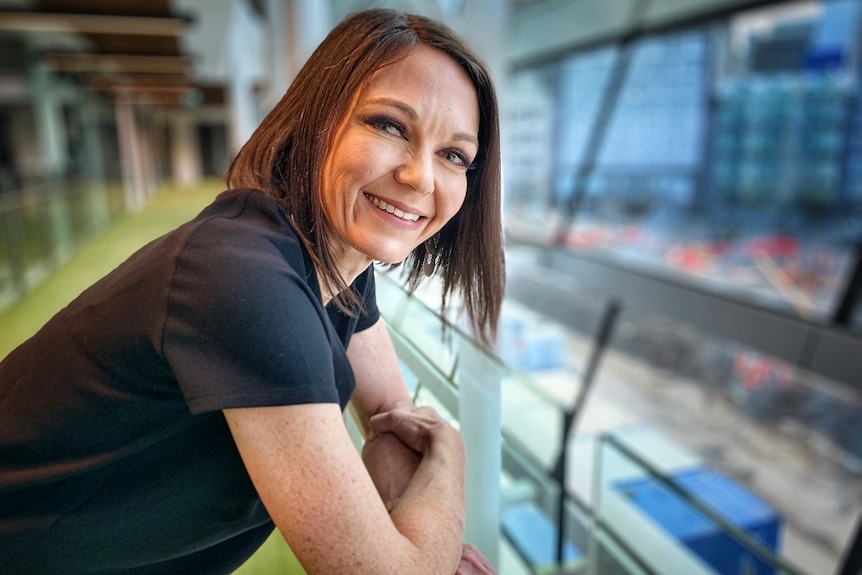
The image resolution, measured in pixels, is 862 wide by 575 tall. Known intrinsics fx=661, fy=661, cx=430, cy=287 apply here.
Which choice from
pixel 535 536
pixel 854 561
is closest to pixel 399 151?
pixel 535 536

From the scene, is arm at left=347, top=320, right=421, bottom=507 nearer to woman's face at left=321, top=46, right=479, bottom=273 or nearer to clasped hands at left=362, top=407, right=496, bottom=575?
clasped hands at left=362, top=407, right=496, bottom=575

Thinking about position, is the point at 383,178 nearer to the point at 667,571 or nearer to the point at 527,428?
the point at 527,428

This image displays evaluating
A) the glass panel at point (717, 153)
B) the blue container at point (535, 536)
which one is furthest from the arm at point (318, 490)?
the glass panel at point (717, 153)

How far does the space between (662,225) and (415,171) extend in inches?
359

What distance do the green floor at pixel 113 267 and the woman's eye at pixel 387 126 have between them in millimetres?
200

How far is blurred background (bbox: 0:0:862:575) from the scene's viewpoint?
436 cm

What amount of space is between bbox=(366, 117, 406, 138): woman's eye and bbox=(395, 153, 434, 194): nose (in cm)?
2

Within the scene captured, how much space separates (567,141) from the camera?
9992mm

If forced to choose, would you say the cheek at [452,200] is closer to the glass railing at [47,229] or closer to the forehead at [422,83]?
the forehead at [422,83]

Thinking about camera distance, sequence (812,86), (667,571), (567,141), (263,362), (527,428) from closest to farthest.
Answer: (263,362)
(527,428)
(667,571)
(812,86)
(567,141)

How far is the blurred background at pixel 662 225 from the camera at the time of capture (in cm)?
436

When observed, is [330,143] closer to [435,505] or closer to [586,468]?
[435,505]

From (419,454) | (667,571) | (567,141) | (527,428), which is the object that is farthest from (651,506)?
(567,141)

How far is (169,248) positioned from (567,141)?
9975 millimetres
